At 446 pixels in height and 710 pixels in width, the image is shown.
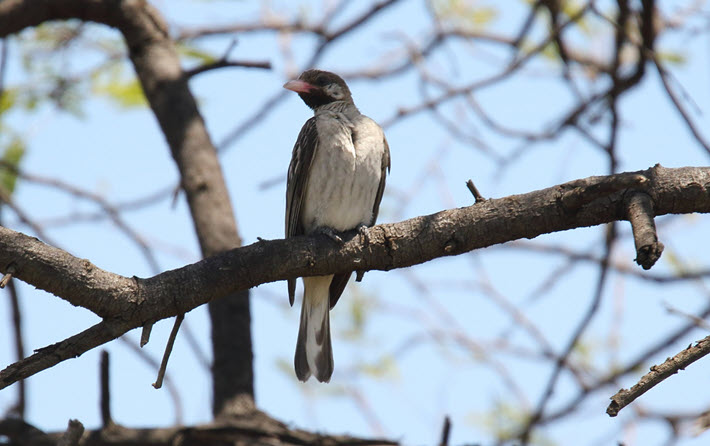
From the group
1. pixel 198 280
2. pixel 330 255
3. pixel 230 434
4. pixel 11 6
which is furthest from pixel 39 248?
pixel 11 6

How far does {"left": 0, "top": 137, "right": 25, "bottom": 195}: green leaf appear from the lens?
20.7 feet

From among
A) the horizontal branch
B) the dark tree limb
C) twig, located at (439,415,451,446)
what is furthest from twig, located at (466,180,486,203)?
the dark tree limb

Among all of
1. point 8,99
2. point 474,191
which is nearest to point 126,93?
point 8,99

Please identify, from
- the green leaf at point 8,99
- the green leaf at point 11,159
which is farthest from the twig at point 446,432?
the green leaf at point 8,99

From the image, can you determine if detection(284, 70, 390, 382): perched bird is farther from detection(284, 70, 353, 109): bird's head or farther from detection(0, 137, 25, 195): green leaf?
detection(0, 137, 25, 195): green leaf

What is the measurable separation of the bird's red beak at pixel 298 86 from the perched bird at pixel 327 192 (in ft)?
2.03

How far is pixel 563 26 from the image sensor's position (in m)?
5.42

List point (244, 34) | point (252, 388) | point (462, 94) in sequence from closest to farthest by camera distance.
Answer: point (252, 388)
point (462, 94)
point (244, 34)

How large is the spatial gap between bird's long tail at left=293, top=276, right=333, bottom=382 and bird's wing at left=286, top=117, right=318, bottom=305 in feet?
0.90

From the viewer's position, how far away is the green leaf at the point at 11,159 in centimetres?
630

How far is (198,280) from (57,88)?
4.31 m

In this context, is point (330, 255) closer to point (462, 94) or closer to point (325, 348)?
point (325, 348)

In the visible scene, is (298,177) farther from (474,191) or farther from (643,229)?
(643,229)

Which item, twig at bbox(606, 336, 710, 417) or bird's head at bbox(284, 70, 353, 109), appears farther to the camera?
bird's head at bbox(284, 70, 353, 109)
